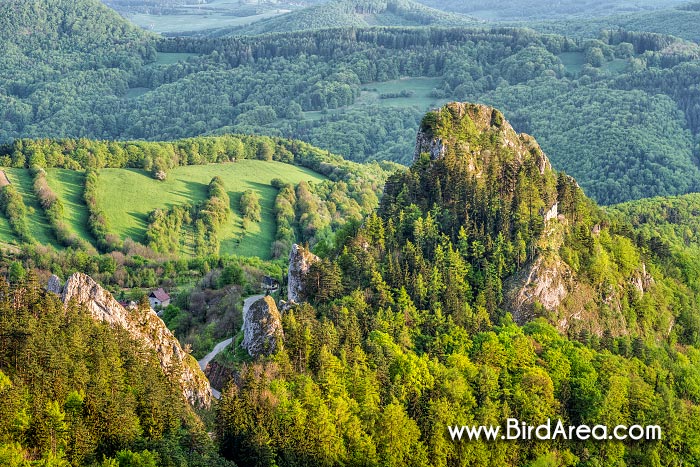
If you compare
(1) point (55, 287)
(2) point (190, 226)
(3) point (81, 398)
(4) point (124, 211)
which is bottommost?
(2) point (190, 226)

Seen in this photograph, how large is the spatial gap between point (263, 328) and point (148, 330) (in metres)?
9.83

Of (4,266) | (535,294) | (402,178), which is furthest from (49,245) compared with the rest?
(535,294)

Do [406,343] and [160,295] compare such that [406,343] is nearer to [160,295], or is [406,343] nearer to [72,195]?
[160,295]

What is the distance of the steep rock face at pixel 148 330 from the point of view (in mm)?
71500

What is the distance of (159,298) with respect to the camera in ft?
398

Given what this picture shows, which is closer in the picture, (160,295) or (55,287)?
(55,287)

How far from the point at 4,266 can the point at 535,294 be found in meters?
85.5

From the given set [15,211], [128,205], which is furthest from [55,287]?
[128,205]

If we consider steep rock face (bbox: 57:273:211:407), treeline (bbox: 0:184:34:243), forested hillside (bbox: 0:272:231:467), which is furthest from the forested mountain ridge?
treeline (bbox: 0:184:34:243)

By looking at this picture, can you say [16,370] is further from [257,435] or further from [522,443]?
[522,443]

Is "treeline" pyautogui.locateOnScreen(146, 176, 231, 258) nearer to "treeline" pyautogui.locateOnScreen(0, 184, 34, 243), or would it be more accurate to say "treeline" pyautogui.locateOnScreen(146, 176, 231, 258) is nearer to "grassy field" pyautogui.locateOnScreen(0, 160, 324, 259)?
"grassy field" pyautogui.locateOnScreen(0, 160, 324, 259)

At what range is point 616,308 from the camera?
9725 centimetres

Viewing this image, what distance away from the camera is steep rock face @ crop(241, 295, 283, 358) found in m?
76.8

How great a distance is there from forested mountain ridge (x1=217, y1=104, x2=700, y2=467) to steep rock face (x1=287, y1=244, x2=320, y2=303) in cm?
62
